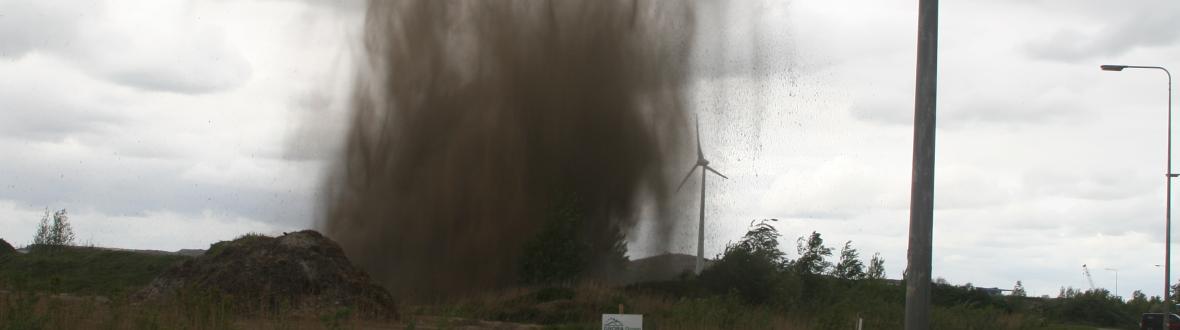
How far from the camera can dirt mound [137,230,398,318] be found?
35812mm

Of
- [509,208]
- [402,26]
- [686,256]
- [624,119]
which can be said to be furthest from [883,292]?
[402,26]

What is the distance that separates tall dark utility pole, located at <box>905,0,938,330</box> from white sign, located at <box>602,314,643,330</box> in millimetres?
5281

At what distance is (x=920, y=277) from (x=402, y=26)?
170 ft

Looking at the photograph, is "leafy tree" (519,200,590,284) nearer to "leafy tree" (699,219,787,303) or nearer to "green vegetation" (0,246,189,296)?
"leafy tree" (699,219,787,303)

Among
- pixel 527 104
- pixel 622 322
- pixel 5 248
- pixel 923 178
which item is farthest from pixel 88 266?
pixel 923 178

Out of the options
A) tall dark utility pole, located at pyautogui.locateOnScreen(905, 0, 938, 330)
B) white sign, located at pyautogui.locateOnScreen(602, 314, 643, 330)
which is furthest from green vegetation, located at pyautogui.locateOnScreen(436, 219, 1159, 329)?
tall dark utility pole, located at pyautogui.locateOnScreen(905, 0, 938, 330)

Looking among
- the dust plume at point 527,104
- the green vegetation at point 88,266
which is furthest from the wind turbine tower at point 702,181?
the green vegetation at point 88,266

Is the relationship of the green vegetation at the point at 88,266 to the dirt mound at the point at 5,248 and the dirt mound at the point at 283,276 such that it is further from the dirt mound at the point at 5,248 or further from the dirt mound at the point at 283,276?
the dirt mound at the point at 283,276

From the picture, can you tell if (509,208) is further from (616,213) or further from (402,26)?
(402,26)

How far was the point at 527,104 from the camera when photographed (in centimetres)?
6344

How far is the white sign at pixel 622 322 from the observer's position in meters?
19.1

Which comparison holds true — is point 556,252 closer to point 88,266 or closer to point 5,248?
point 88,266

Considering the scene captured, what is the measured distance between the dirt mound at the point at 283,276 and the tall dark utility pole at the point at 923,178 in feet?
74.2

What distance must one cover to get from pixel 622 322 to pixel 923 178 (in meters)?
6.14
